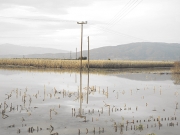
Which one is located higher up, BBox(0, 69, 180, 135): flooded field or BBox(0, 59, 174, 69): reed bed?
BBox(0, 59, 174, 69): reed bed

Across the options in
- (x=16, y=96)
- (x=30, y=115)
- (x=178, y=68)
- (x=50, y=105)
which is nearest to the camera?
(x=30, y=115)

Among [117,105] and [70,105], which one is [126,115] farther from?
[70,105]

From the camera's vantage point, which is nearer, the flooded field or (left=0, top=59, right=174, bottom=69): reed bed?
the flooded field

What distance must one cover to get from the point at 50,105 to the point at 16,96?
406 cm

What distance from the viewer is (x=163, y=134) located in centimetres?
1024

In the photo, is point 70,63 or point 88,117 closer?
point 88,117

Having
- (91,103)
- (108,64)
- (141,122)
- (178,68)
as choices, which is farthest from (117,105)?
(108,64)

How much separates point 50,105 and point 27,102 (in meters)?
1.78

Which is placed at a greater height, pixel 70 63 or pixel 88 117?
pixel 70 63

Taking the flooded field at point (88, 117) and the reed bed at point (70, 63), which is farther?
the reed bed at point (70, 63)

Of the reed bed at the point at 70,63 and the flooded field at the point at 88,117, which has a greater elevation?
the reed bed at the point at 70,63

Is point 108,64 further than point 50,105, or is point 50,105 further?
point 108,64

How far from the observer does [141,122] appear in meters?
12.0

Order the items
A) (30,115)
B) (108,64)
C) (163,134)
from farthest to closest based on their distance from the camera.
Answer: (108,64), (30,115), (163,134)
